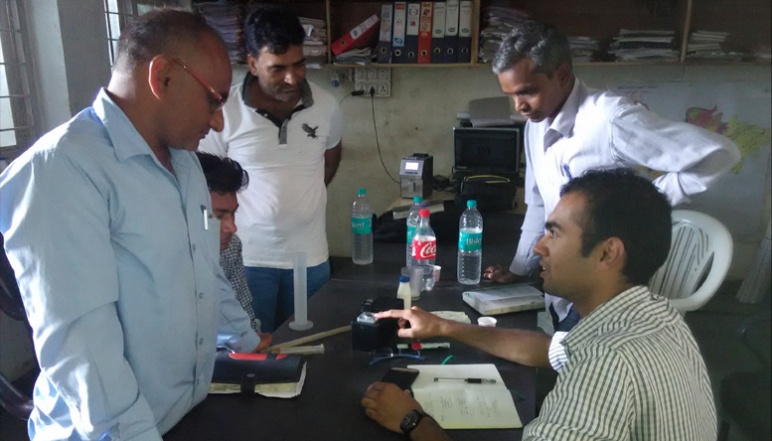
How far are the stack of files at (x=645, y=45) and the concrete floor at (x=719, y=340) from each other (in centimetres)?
160

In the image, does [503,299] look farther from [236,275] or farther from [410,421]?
[236,275]

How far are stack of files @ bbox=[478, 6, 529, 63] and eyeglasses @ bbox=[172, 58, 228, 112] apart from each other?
2435 mm

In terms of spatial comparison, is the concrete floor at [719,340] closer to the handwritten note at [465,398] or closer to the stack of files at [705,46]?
the handwritten note at [465,398]

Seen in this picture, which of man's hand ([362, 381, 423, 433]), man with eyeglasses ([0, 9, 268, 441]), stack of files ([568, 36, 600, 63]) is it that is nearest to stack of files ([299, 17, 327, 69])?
stack of files ([568, 36, 600, 63])

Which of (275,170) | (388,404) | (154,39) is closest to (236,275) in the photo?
(275,170)

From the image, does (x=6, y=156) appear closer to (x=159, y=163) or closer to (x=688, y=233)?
(x=159, y=163)

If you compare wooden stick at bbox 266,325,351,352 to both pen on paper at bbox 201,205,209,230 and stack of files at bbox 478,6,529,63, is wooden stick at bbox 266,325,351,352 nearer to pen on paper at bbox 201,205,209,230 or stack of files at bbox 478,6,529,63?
pen on paper at bbox 201,205,209,230

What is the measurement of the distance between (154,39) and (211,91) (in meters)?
0.13

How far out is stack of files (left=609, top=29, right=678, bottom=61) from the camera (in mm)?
3025

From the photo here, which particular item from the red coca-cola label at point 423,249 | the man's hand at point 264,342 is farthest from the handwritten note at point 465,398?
the red coca-cola label at point 423,249

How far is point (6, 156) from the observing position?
243cm

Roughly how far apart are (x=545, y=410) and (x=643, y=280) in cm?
34

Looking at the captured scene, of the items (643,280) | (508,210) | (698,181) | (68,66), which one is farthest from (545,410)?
(68,66)

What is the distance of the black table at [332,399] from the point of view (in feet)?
3.61
